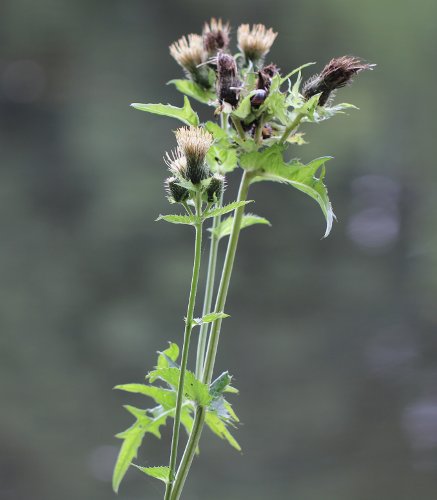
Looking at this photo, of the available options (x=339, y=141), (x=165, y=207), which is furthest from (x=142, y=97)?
(x=339, y=141)

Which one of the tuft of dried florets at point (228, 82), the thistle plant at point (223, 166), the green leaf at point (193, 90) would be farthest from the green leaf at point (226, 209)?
the green leaf at point (193, 90)

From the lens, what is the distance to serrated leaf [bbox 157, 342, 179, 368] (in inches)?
30.4

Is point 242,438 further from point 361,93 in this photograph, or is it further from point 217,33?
point 217,33

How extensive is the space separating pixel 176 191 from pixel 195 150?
1.9 inches

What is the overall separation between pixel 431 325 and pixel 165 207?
1.39 metres

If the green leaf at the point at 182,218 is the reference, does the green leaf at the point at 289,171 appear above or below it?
above

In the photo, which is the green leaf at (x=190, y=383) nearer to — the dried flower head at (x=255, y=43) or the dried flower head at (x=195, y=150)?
the dried flower head at (x=195, y=150)

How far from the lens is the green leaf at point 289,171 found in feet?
2.42

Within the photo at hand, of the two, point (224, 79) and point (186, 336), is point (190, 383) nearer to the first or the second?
point (186, 336)

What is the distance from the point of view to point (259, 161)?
0.75 m

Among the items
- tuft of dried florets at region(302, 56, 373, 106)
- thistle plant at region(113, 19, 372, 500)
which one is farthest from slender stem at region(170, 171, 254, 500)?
tuft of dried florets at region(302, 56, 373, 106)

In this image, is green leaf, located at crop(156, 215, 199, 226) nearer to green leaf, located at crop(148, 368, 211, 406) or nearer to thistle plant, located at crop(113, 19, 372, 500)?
thistle plant, located at crop(113, 19, 372, 500)

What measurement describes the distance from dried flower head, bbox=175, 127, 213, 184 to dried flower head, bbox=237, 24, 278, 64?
19 cm

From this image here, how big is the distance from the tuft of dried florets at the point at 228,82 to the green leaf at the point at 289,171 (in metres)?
0.06
